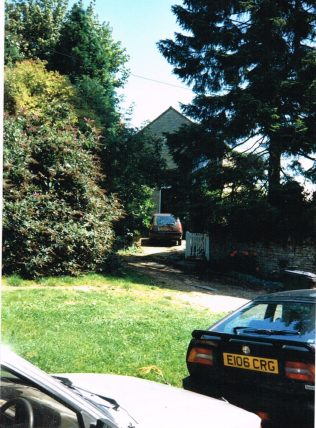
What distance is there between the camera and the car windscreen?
356 centimetres

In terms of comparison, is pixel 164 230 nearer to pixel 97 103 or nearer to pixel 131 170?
pixel 131 170

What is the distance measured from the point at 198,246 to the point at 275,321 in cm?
1150

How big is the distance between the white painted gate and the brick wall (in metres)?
0.64

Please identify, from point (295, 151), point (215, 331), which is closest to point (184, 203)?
point (295, 151)

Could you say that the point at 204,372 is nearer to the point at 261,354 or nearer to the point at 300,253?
the point at 261,354

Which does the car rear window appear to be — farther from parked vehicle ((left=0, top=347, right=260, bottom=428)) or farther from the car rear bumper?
parked vehicle ((left=0, top=347, right=260, bottom=428))

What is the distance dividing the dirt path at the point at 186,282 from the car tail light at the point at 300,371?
5.26 metres

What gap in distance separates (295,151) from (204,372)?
10321mm

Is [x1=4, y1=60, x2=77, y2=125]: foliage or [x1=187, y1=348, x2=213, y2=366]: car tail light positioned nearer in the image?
[x1=187, y1=348, x2=213, y2=366]: car tail light

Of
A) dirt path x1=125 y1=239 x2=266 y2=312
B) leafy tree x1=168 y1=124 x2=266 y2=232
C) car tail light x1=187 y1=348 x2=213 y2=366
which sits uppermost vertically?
leafy tree x1=168 y1=124 x2=266 y2=232

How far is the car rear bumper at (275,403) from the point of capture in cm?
321

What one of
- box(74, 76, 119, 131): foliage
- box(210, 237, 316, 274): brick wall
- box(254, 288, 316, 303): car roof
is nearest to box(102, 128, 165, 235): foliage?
box(74, 76, 119, 131): foliage

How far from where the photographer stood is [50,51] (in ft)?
52.7

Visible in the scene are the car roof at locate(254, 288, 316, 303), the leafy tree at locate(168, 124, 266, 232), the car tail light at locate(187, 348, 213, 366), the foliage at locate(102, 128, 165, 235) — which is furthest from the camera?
the foliage at locate(102, 128, 165, 235)
